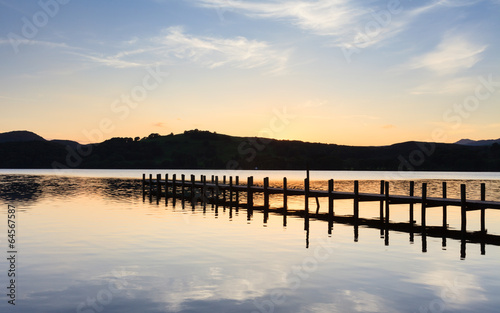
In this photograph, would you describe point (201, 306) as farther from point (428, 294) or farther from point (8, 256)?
point (8, 256)

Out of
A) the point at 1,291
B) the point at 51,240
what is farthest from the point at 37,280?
the point at 51,240

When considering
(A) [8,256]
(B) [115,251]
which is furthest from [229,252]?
(A) [8,256]

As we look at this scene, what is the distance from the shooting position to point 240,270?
57.6ft

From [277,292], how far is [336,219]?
21325 millimetres

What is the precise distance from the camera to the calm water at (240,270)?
13.4 meters

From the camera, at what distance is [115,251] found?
21609 millimetres

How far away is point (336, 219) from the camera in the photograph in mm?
34906

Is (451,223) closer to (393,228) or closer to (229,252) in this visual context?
(393,228)

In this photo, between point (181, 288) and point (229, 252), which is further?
point (229, 252)

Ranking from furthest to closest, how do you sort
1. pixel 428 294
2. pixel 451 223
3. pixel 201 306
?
1. pixel 451 223
2. pixel 428 294
3. pixel 201 306

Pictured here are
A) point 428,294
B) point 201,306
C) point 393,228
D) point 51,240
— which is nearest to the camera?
point 201,306

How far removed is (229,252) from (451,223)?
19.2 m

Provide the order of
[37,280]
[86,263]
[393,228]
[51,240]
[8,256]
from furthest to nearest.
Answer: [393,228]
[51,240]
[8,256]
[86,263]
[37,280]

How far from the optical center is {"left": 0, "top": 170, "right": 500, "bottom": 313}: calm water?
13.4 metres
